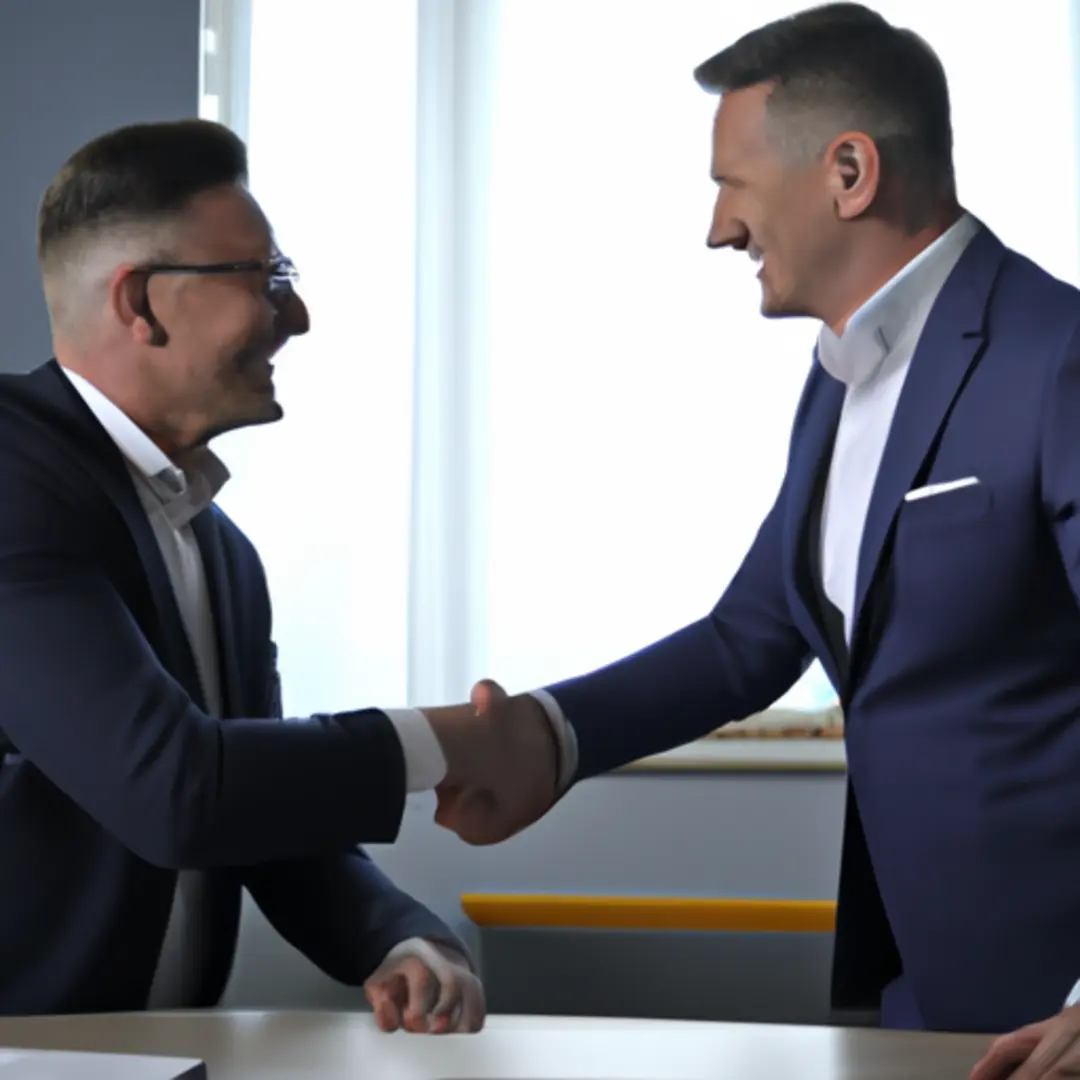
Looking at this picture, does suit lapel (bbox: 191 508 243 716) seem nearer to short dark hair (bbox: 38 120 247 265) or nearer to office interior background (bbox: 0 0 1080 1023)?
short dark hair (bbox: 38 120 247 265)

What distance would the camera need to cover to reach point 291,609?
2.61 m

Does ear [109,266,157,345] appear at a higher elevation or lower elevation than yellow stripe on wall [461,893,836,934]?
higher

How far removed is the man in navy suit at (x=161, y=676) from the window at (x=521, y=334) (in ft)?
2.75

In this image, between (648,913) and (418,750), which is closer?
(418,750)

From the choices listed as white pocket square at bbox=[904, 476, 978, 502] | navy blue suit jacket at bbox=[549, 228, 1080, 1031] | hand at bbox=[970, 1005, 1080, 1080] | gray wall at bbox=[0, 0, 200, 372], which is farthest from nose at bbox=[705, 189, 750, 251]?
gray wall at bbox=[0, 0, 200, 372]

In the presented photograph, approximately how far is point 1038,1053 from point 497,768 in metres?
0.82

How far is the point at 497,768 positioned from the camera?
1.72 meters

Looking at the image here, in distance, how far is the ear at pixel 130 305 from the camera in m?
Result: 1.63

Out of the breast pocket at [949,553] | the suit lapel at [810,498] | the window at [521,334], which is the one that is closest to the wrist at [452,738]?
the suit lapel at [810,498]

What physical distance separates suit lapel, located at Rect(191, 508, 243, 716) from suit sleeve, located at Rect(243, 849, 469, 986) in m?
0.19

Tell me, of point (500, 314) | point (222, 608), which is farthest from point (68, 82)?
point (222, 608)

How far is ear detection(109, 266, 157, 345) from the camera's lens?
5.36 feet

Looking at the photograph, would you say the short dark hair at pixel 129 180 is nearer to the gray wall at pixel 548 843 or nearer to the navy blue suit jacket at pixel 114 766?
the navy blue suit jacket at pixel 114 766

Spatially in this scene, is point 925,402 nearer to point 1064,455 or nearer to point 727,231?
point 1064,455
